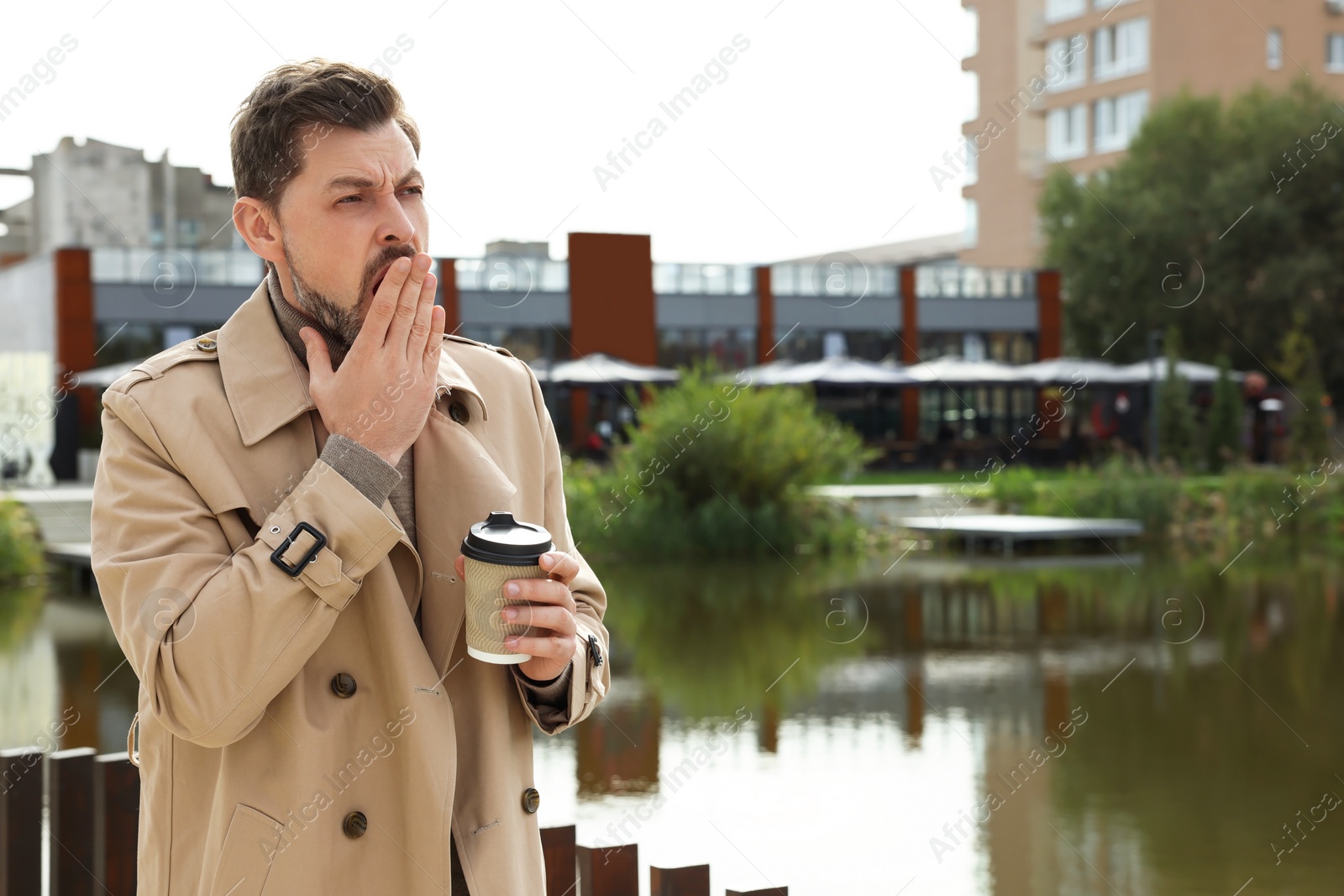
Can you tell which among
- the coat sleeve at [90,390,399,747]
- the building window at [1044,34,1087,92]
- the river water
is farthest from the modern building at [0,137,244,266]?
the coat sleeve at [90,390,399,747]

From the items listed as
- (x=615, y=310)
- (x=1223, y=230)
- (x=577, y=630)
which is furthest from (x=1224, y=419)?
(x=577, y=630)

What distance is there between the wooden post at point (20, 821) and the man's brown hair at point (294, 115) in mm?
2364

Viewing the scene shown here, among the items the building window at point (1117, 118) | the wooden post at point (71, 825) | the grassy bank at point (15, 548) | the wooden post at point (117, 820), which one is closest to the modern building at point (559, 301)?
the building window at point (1117, 118)

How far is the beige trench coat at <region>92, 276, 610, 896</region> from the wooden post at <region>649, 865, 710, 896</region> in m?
0.74

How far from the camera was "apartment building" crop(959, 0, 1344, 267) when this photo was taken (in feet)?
166

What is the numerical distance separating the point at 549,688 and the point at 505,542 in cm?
29

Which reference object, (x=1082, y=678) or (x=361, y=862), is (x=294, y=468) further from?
(x=1082, y=678)

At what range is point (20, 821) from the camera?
3.64 meters

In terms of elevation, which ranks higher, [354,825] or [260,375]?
[260,375]

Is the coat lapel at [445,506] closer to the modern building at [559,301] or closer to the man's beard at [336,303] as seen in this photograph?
the man's beard at [336,303]

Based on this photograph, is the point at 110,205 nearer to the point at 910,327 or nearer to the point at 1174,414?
the point at 910,327

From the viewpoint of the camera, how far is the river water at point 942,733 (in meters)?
5.71

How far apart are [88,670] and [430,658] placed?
904 centimetres

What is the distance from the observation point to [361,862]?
6.06ft
